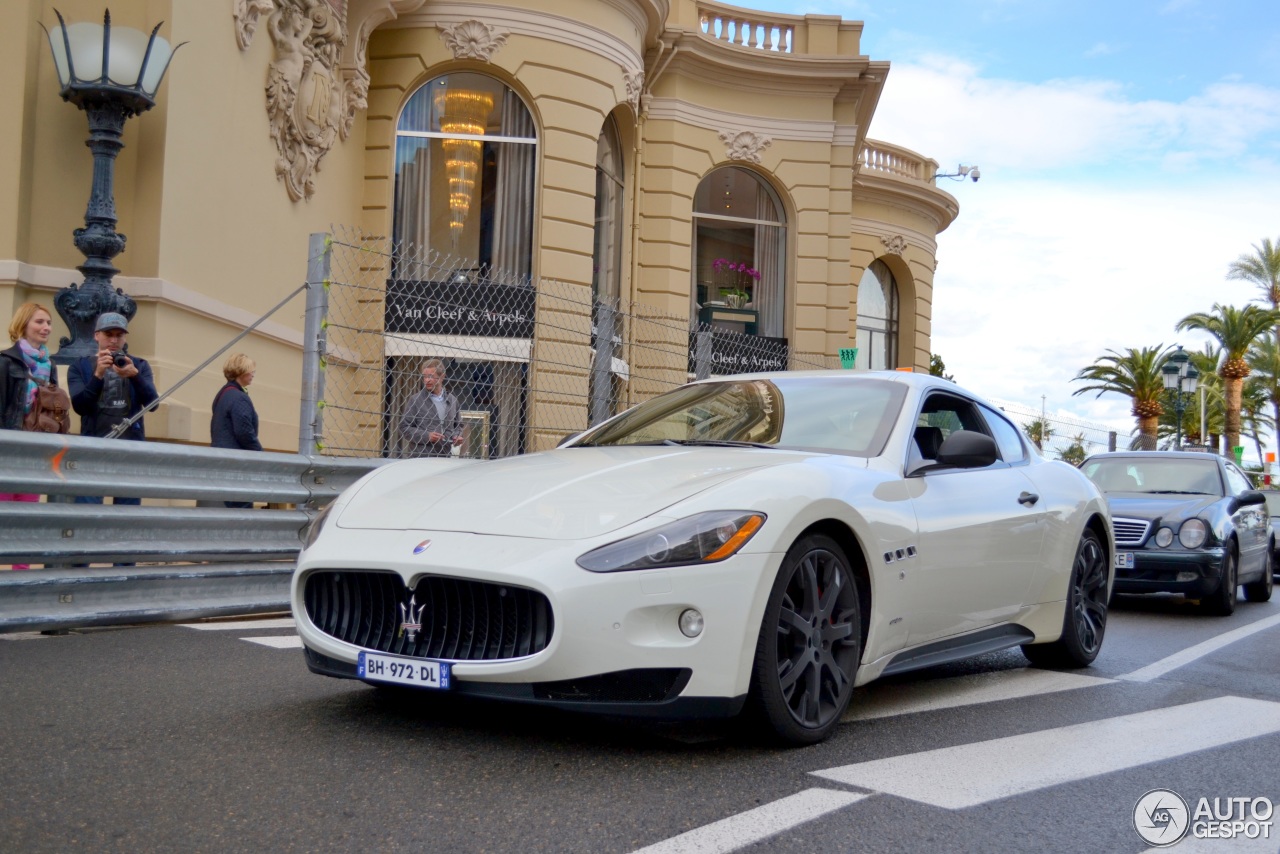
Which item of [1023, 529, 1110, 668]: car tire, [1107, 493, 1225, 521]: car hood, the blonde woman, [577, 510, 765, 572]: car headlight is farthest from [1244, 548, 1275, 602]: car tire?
the blonde woman

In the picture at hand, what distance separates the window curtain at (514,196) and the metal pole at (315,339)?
32.6 feet

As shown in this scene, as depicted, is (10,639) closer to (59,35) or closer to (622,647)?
(622,647)

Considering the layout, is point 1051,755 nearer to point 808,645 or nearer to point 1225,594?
point 808,645

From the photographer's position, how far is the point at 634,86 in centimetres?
1888

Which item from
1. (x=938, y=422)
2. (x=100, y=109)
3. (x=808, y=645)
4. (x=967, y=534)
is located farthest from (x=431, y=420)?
(x=808, y=645)

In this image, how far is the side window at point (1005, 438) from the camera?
239 inches

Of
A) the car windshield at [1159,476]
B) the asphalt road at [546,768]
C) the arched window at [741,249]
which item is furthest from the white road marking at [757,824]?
the arched window at [741,249]

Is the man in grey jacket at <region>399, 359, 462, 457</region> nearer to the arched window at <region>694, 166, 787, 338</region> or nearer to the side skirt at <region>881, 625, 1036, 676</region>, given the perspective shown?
the side skirt at <region>881, 625, 1036, 676</region>

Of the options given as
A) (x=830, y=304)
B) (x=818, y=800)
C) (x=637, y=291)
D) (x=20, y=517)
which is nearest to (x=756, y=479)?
(x=818, y=800)

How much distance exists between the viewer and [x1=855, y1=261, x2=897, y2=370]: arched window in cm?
2806

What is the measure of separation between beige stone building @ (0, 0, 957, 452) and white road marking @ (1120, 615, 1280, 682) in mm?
4275

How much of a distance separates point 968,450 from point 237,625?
12.8 feet

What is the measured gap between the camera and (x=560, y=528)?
3934 mm

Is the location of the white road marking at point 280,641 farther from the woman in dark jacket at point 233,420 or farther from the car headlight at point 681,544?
the woman in dark jacket at point 233,420
